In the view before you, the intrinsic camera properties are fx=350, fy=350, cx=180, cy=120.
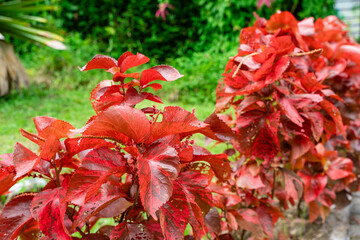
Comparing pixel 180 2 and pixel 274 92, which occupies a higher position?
pixel 274 92

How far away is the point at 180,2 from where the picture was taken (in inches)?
232

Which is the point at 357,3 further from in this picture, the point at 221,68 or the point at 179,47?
the point at 221,68

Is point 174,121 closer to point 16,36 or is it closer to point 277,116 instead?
point 277,116

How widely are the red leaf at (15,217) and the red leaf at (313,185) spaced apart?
1.31 metres

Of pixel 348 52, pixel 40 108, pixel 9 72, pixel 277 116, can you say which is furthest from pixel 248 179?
pixel 9 72

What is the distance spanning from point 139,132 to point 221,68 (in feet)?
10.6

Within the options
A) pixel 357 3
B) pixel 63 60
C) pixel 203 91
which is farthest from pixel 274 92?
pixel 357 3

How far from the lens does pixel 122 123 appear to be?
0.58m

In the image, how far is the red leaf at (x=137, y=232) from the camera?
67 cm

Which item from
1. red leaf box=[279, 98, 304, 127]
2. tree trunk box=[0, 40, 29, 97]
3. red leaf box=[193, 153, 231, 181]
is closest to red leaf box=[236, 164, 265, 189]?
red leaf box=[279, 98, 304, 127]

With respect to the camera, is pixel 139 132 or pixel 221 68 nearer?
pixel 139 132

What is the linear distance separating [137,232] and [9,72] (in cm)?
443

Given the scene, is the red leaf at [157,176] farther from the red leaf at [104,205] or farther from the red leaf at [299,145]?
the red leaf at [299,145]

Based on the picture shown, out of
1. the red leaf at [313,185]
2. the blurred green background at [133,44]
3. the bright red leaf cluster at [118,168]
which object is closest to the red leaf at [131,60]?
the bright red leaf cluster at [118,168]
